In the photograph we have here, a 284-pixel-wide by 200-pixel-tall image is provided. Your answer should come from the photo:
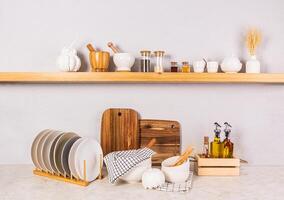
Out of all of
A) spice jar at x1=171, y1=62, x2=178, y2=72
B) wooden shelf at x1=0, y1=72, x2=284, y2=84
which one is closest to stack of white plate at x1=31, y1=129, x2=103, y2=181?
wooden shelf at x1=0, y1=72, x2=284, y2=84

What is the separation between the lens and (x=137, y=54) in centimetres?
190

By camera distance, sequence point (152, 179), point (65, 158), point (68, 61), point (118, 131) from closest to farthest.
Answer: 1. point (152, 179)
2. point (65, 158)
3. point (68, 61)
4. point (118, 131)

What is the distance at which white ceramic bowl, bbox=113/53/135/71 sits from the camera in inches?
70.1

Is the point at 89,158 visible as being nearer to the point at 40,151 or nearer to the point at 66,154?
the point at 66,154

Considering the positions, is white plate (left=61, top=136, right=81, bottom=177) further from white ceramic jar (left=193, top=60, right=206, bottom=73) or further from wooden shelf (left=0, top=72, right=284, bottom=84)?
white ceramic jar (left=193, top=60, right=206, bottom=73)

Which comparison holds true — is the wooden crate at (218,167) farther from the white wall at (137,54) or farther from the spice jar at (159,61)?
the spice jar at (159,61)

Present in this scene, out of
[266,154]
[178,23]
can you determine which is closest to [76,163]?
[178,23]

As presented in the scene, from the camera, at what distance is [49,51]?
1886mm

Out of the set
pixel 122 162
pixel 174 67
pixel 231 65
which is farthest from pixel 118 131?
pixel 231 65

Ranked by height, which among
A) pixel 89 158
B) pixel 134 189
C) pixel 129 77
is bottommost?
pixel 134 189

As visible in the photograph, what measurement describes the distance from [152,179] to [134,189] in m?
0.09

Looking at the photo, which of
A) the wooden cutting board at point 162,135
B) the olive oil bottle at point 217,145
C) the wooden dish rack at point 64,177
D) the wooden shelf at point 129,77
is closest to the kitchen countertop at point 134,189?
the wooden dish rack at point 64,177

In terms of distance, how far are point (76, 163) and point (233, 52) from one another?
3.21ft

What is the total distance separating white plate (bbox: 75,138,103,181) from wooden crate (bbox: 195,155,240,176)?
48cm
